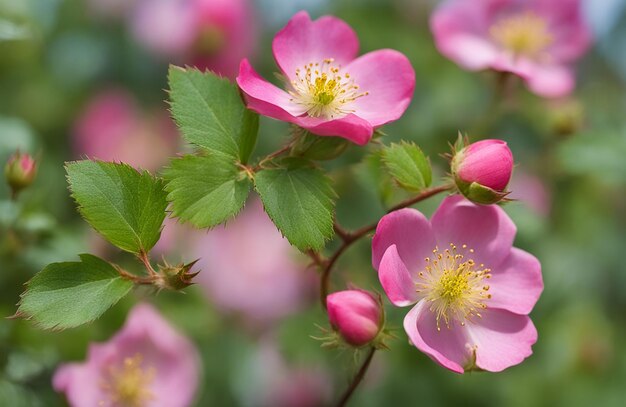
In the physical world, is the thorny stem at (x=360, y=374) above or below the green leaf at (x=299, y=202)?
below

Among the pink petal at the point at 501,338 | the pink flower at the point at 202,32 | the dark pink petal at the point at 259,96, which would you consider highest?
the dark pink petal at the point at 259,96

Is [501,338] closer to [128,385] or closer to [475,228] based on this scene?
[475,228]

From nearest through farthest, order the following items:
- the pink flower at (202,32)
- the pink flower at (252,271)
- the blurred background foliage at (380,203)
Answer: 1. the blurred background foliage at (380,203)
2. the pink flower at (252,271)
3. the pink flower at (202,32)

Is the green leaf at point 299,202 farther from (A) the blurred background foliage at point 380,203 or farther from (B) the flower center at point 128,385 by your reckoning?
(B) the flower center at point 128,385

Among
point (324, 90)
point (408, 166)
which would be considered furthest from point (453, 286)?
point (324, 90)

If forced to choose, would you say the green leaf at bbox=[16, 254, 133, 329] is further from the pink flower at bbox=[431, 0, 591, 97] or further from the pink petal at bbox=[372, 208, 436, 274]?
the pink flower at bbox=[431, 0, 591, 97]

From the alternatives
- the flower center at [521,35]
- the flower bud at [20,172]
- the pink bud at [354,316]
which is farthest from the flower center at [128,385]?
the flower center at [521,35]

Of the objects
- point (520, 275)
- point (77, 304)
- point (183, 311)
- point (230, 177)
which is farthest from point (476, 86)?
point (77, 304)
